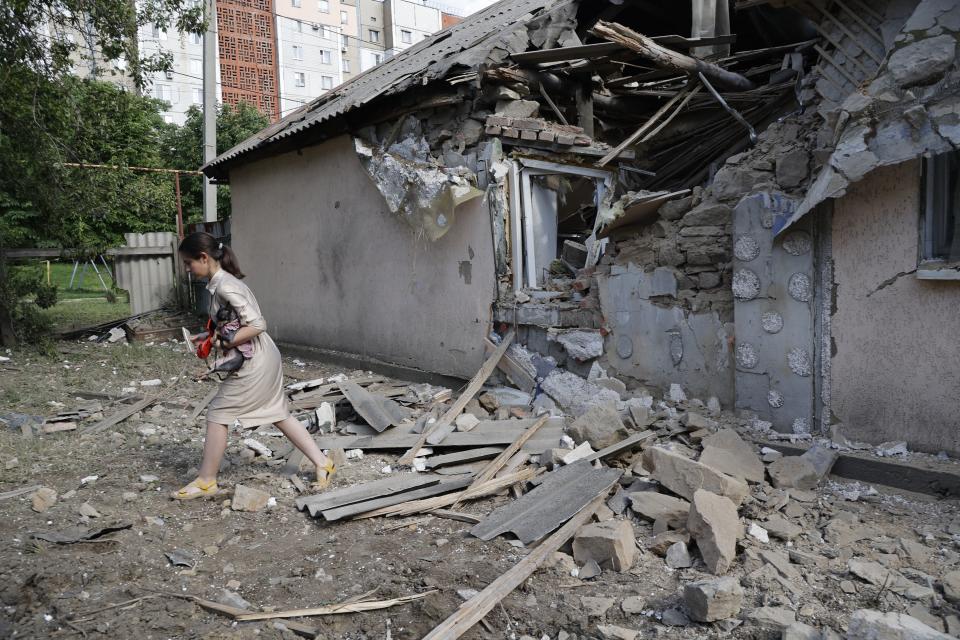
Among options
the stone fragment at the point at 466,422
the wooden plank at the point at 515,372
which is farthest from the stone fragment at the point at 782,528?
the wooden plank at the point at 515,372

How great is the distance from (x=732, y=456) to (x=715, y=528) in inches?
45.9

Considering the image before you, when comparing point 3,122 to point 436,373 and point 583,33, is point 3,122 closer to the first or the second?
point 436,373

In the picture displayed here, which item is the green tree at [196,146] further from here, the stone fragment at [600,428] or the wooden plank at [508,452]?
the stone fragment at [600,428]

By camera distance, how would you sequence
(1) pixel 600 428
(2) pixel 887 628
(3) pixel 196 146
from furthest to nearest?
(3) pixel 196 146 < (1) pixel 600 428 < (2) pixel 887 628

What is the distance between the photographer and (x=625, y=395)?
227 inches

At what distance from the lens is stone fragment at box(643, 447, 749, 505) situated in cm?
382

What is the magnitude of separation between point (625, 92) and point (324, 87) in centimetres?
3831

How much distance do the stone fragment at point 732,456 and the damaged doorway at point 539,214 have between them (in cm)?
268

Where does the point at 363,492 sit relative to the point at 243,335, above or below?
below

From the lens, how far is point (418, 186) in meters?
7.10

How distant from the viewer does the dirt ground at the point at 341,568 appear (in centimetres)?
293

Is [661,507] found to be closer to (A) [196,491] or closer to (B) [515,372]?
(B) [515,372]

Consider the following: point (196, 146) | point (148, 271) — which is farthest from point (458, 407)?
point (196, 146)

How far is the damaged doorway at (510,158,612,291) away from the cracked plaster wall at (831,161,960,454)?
8.97 feet
